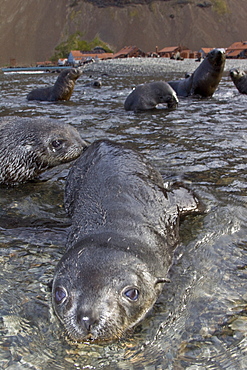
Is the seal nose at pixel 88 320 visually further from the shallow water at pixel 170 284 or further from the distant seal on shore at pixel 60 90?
the distant seal on shore at pixel 60 90

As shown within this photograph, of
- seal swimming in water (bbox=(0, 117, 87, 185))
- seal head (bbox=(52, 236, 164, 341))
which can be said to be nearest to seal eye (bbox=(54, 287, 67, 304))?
seal head (bbox=(52, 236, 164, 341))

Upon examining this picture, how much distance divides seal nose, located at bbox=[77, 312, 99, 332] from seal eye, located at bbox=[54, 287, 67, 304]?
→ 0.25 meters

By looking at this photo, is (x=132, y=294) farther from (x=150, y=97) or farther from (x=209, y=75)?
(x=209, y=75)

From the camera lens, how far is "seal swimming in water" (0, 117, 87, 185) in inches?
243

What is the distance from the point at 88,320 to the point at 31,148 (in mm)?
4120

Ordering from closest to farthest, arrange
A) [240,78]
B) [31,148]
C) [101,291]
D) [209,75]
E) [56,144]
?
[101,291] → [31,148] → [56,144] → [209,75] → [240,78]

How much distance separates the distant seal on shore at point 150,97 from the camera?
1191cm

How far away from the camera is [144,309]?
293cm

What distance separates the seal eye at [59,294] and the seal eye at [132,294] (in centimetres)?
42

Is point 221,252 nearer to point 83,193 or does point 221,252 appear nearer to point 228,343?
point 228,343

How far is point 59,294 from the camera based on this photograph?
2.82 m

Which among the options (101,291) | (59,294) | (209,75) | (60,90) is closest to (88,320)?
(101,291)

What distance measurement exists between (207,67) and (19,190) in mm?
10122

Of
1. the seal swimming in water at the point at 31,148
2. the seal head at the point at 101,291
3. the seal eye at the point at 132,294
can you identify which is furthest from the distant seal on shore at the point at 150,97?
the seal eye at the point at 132,294
